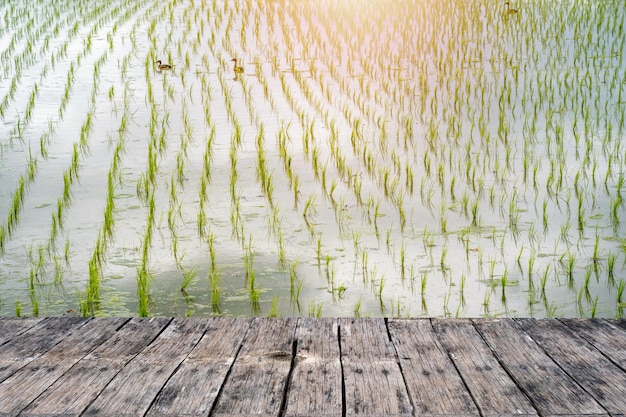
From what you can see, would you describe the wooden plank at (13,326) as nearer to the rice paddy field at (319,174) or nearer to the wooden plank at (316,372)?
the rice paddy field at (319,174)

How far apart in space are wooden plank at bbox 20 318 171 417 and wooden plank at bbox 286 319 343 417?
16.8 inches

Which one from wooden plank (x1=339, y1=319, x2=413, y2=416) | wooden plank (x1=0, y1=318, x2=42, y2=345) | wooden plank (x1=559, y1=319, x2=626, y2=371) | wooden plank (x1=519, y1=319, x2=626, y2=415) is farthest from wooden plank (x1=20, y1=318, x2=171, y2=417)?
wooden plank (x1=559, y1=319, x2=626, y2=371)

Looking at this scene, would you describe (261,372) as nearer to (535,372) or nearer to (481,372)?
(481,372)

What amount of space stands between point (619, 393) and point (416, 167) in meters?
2.83

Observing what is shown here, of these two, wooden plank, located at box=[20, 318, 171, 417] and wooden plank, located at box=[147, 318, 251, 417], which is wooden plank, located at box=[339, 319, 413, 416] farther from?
wooden plank, located at box=[20, 318, 171, 417]

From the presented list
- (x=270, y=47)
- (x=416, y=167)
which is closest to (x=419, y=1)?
(x=270, y=47)

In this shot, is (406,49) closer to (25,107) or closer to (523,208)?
(25,107)

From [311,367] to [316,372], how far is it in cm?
3

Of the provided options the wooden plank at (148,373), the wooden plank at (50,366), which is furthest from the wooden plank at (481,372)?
the wooden plank at (50,366)

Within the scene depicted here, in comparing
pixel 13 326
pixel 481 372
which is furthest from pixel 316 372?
pixel 13 326

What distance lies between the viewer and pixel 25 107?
21.5 ft

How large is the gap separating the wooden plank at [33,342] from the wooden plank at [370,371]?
0.79 metres

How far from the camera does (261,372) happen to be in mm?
2088

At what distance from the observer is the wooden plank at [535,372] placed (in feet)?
6.22
